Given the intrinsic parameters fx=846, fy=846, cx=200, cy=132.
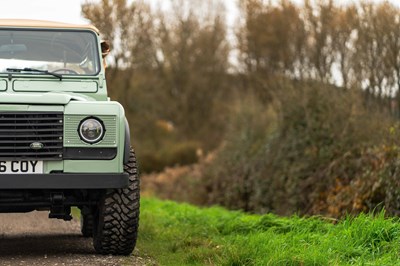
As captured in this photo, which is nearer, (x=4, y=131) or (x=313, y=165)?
(x=4, y=131)

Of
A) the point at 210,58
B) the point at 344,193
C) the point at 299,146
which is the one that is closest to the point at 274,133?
the point at 299,146

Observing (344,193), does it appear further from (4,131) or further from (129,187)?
(4,131)

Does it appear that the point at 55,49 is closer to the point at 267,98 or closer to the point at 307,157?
the point at 307,157

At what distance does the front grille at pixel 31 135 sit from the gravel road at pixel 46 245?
917mm

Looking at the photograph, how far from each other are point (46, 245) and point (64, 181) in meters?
1.79

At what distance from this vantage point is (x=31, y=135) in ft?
23.3

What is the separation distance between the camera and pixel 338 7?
1667cm

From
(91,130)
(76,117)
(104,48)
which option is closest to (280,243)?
(91,130)

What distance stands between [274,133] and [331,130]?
215cm

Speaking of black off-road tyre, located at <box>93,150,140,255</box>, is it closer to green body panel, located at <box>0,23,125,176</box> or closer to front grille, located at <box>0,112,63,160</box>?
green body panel, located at <box>0,23,125,176</box>

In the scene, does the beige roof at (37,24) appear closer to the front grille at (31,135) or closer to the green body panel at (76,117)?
the green body panel at (76,117)

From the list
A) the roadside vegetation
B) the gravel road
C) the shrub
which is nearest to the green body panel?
the gravel road

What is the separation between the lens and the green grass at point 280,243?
21.9 ft

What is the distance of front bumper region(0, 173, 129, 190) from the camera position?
23.0 feet
